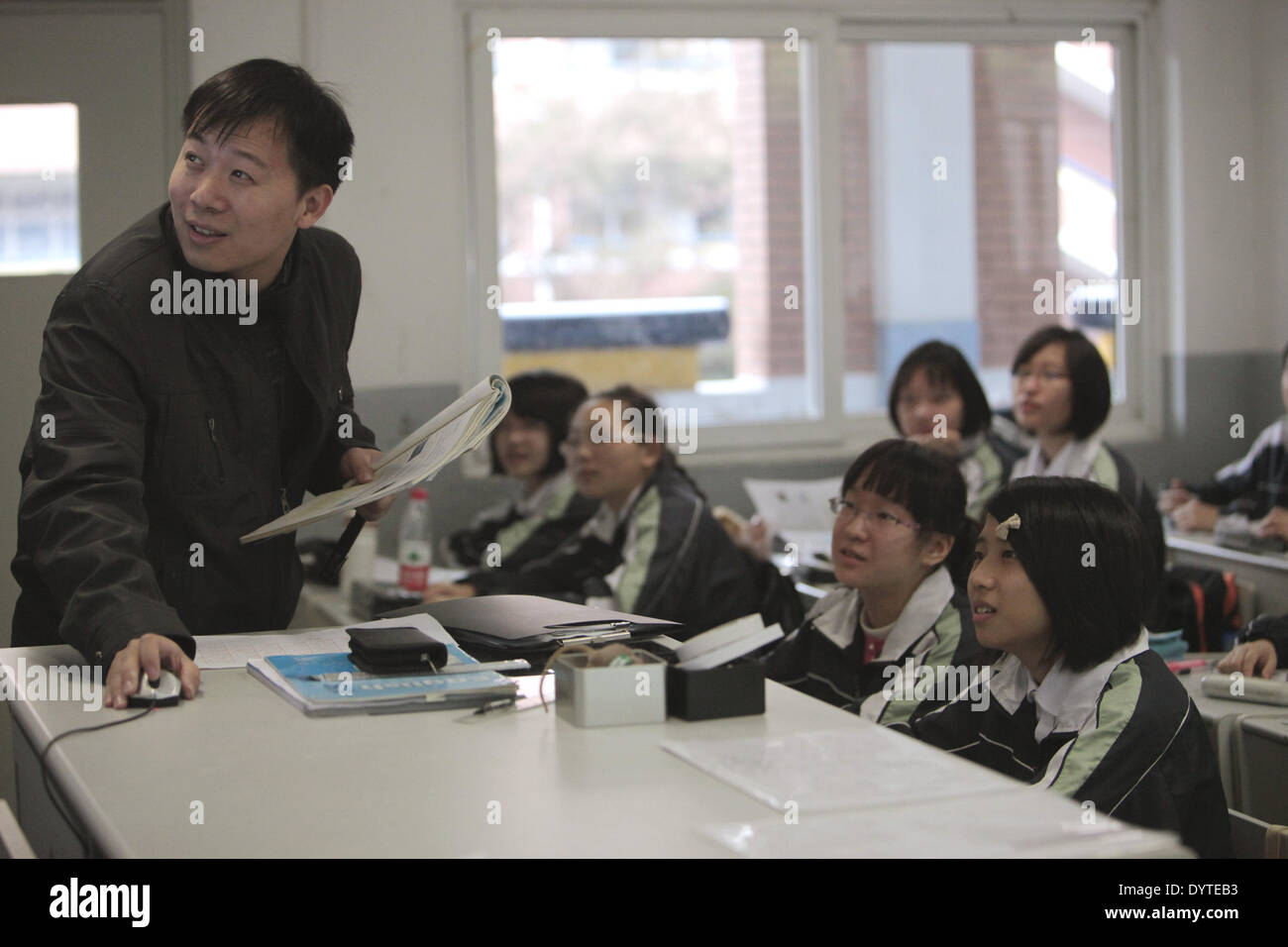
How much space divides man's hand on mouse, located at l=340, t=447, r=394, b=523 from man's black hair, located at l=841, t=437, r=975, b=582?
0.98 meters

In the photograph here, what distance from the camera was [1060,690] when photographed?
1.91m

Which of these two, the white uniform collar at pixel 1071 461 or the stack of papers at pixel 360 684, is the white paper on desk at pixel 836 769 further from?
the white uniform collar at pixel 1071 461

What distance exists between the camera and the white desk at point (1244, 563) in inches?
138

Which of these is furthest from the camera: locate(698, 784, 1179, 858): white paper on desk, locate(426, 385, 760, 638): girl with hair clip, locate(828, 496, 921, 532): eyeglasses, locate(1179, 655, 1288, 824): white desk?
locate(426, 385, 760, 638): girl with hair clip

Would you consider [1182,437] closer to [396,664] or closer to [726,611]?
[726,611]

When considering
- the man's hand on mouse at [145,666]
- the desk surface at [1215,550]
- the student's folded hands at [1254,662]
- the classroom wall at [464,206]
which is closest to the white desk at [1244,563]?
the desk surface at [1215,550]

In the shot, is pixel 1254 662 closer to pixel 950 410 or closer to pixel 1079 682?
pixel 1079 682

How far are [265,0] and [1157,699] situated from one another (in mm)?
3360

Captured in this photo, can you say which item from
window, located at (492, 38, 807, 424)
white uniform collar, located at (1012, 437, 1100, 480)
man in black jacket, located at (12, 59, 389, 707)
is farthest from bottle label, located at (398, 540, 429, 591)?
man in black jacket, located at (12, 59, 389, 707)

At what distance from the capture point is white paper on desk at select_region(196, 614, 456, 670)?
5.18 ft

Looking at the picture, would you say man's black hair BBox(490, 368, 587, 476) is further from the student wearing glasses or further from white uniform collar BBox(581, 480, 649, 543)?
the student wearing glasses

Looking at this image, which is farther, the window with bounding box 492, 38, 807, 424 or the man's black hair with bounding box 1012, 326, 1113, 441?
the window with bounding box 492, 38, 807, 424

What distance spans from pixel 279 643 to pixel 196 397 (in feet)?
1.02
